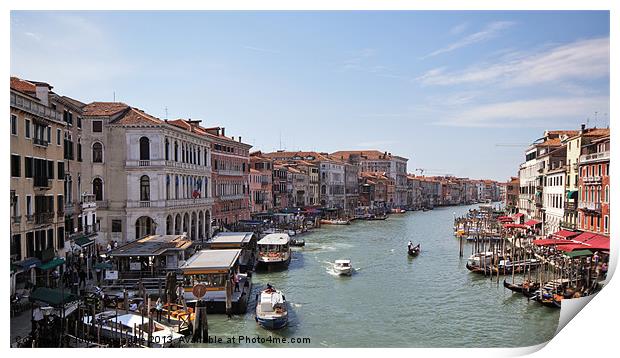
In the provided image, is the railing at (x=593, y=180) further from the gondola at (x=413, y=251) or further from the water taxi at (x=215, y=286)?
the water taxi at (x=215, y=286)

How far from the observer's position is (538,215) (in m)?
16.3

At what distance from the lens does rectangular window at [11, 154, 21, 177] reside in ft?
22.0

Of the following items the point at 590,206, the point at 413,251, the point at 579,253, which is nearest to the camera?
the point at 579,253

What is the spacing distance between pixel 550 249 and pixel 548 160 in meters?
3.83

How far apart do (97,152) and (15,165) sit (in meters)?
4.64

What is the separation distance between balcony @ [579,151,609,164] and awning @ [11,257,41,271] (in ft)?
28.8

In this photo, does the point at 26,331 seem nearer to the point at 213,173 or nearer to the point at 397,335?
the point at 397,335

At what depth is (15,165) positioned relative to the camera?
22.3 ft

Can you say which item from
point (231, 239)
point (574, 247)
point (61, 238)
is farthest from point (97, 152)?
point (574, 247)

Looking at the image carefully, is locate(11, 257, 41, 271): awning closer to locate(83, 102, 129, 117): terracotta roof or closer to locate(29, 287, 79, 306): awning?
locate(29, 287, 79, 306): awning

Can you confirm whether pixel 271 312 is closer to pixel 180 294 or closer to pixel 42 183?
pixel 180 294

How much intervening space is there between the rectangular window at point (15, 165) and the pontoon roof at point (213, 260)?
2308mm

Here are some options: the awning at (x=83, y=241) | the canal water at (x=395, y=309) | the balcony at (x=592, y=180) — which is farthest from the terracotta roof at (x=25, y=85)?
the balcony at (x=592, y=180)

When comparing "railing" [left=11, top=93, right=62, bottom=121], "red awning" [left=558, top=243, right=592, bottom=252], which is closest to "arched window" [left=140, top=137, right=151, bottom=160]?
"railing" [left=11, top=93, right=62, bottom=121]
